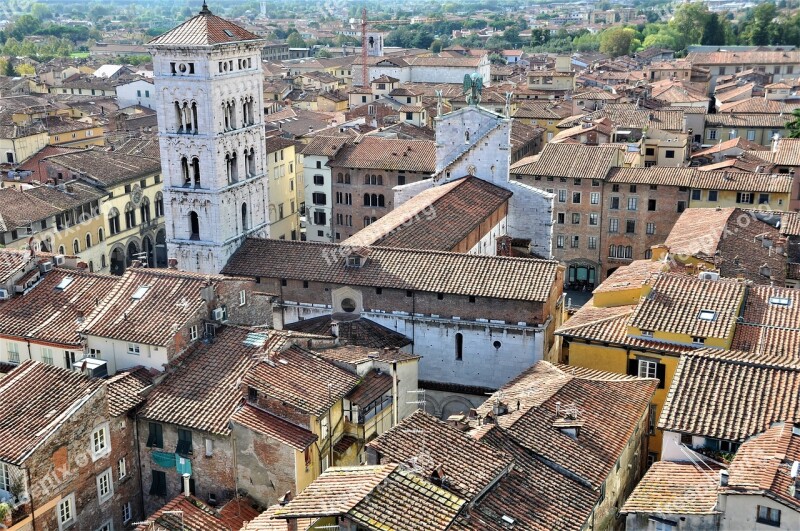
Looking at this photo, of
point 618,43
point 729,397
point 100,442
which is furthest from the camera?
point 618,43

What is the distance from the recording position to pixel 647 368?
3397 centimetres

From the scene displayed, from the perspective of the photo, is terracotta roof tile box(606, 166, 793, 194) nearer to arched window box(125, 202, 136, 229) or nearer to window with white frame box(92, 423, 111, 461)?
arched window box(125, 202, 136, 229)

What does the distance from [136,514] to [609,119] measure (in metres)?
58.5

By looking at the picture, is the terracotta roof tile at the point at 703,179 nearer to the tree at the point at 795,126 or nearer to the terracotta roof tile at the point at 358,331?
the tree at the point at 795,126

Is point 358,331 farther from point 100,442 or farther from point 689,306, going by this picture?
point 689,306

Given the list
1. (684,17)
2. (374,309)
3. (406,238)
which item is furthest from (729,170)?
(684,17)

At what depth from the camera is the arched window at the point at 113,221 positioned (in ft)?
216

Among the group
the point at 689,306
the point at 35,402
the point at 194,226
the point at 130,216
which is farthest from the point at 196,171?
the point at 130,216

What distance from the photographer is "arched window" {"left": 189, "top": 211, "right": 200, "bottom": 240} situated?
4378 centimetres

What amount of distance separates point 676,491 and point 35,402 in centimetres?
1885

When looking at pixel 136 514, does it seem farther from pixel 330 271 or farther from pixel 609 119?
pixel 609 119

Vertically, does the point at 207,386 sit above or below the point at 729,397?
below

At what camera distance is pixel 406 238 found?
4328cm

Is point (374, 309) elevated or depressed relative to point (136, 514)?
elevated
